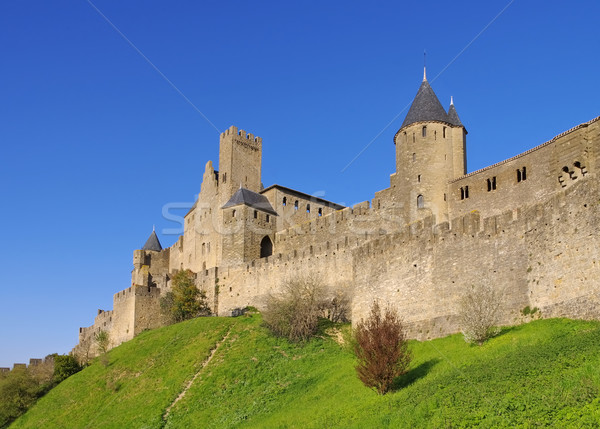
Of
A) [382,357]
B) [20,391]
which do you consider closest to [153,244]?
→ [20,391]

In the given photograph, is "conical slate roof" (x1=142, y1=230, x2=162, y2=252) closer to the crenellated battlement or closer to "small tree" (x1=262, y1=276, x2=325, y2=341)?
the crenellated battlement

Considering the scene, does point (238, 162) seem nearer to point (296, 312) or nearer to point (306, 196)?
point (306, 196)

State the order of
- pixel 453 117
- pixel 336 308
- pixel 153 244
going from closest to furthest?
pixel 336 308, pixel 453 117, pixel 153 244

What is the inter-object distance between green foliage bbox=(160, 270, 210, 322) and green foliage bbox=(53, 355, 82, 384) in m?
6.57

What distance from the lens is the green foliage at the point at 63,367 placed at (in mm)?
44719

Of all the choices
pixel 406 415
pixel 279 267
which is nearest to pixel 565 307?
pixel 406 415

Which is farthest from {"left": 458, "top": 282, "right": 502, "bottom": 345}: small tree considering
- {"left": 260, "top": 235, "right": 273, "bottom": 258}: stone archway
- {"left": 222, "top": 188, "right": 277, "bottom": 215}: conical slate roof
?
{"left": 222, "top": 188, "right": 277, "bottom": 215}: conical slate roof

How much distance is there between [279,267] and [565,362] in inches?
1056

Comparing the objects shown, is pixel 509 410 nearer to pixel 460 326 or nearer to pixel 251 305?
pixel 460 326

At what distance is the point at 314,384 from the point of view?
96.1 feet

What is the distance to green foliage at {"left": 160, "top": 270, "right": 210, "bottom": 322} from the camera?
47569mm

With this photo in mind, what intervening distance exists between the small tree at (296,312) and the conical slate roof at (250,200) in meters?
13.5

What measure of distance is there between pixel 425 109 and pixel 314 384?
19.3m

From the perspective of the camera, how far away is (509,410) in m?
17.3
